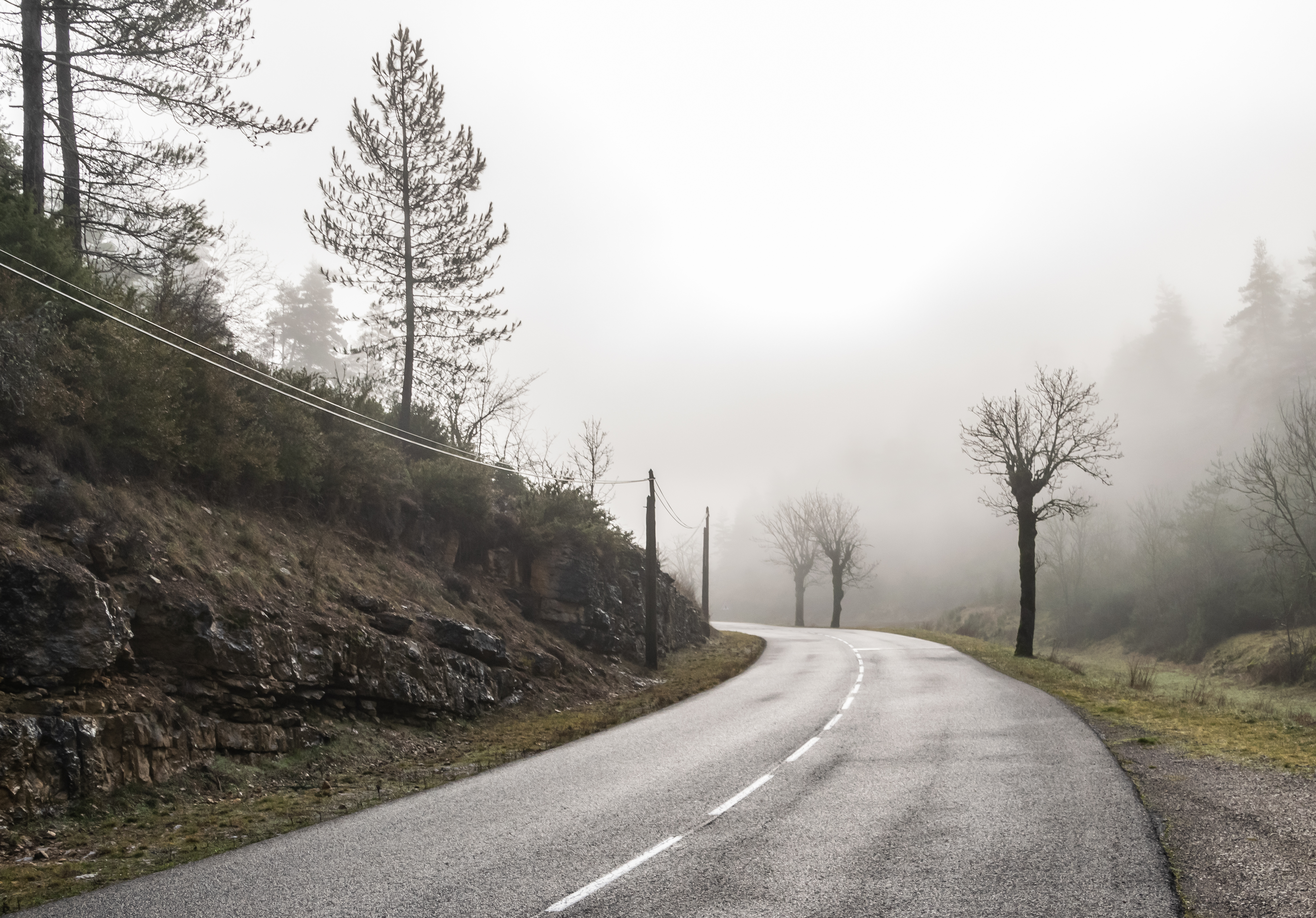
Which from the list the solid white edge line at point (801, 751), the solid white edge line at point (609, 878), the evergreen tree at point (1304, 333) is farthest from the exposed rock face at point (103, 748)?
the evergreen tree at point (1304, 333)

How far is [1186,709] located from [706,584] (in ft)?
114

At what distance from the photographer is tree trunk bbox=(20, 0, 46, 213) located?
1638 centimetres

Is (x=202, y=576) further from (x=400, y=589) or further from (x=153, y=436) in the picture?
(x=400, y=589)

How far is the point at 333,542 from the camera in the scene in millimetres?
17281

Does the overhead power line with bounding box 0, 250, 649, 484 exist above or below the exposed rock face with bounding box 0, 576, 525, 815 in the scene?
above

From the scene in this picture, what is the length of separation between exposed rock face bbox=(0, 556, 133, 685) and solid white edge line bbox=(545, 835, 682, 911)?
23.6ft

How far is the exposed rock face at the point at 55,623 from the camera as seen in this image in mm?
8688

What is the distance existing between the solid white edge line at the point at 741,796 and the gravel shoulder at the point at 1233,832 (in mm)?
3929

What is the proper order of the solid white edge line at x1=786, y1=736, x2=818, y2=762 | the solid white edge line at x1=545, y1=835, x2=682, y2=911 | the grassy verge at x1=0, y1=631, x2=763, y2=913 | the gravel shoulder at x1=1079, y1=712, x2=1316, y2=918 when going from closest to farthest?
1. the gravel shoulder at x1=1079, y1=712, x2=1316, y2=918
2. the solid white edge line at x1=545, y1=835, x2=682, y2=911
3. the grassy verge at x1=0, y1=631, x2=763, y2=913
4. the solid white edge line at x1=786, y1=736, x2=818, y2=762

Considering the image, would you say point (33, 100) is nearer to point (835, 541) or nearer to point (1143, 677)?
point (1143, 677)

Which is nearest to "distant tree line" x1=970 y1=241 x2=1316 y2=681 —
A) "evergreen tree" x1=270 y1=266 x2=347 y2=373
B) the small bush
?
the small bush

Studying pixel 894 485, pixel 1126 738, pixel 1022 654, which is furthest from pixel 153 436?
pixel 894 485

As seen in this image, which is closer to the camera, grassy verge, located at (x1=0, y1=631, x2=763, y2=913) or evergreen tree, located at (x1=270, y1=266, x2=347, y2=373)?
grassy verge, located at (x1=0, y1=631, x2=763, y2=913)

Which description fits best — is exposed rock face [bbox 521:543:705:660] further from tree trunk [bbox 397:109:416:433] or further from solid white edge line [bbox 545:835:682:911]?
solid white edge line [bbox 545:835:682:911]
